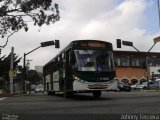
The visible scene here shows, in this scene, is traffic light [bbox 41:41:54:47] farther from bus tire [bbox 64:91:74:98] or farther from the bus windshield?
the bus windshield

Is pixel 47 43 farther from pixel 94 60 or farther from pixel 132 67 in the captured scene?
pixel 132 67

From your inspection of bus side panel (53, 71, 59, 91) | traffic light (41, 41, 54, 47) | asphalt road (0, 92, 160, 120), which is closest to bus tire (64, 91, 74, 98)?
bus side panel (53, 71, 59, 91)

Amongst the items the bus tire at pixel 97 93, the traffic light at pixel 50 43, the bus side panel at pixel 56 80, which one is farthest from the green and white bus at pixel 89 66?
the traffic light at pixel 50 43

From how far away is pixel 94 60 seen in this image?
2505 centimetres

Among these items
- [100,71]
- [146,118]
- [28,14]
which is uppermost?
[28,14]

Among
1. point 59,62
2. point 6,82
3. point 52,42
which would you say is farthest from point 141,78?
point 59,62

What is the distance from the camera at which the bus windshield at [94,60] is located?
81.7 ft

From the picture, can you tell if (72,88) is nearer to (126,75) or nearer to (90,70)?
(90,70)

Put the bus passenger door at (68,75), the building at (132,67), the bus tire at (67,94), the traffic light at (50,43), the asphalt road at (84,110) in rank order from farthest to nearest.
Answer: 1. the building at (132,67)
2. the traffic light at (50,43)
3. the bus tire at (67,94)
4. the bus passenger door at (68,75)
5. the asphalt road at (84,110)

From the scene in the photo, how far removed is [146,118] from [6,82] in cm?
6701

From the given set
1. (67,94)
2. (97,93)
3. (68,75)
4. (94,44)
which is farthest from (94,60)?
(67,94)

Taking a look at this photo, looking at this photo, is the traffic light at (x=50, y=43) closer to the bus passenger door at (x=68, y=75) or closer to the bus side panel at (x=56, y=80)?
the bus side panel at (x=56, y=80)

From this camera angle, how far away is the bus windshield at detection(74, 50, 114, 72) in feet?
81.7

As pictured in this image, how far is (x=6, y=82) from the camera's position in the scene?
256 ft
